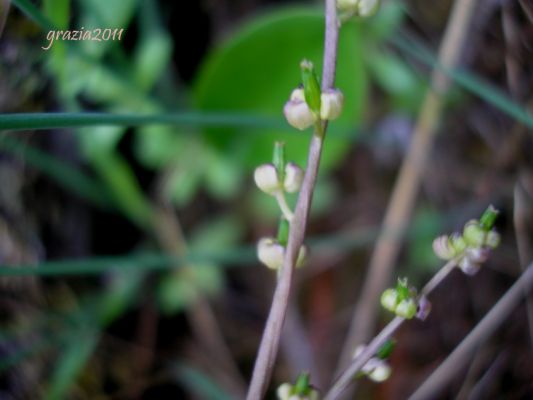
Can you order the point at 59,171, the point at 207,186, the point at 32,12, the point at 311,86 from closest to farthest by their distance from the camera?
the point at 311,86
the point at 32,12
the point at 59,171
the point at 207,186

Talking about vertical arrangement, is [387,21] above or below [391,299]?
above

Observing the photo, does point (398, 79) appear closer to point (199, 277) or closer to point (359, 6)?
point (199, 277)

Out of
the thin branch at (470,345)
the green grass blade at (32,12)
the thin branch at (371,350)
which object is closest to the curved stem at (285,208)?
the thin branch at (371,350)

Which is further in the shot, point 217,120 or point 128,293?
point 128,293

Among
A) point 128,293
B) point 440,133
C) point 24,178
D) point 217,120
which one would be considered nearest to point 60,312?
point 128,293

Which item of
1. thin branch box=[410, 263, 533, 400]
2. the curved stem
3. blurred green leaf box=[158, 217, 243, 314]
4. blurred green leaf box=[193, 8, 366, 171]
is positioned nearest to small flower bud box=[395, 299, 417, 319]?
the curved stem

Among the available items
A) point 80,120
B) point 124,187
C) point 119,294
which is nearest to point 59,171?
point 124,187

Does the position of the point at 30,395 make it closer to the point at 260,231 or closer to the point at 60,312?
the point at 60,312

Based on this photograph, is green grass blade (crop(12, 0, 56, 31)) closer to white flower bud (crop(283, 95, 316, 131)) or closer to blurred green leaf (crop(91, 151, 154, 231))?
white flower bud (crop(283, 95, 316, 131))
